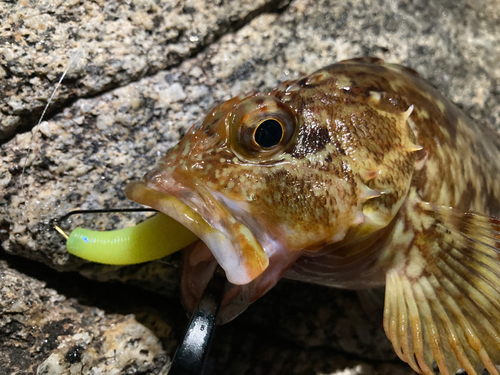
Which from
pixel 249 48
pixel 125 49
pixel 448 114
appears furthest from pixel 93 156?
pixel 448 114

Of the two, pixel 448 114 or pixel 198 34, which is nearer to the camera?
pixel 448 114

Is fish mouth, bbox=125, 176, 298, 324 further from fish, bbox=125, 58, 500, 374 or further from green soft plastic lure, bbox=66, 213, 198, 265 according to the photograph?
green soft plastic lure, bbox=66, 213, 198, 265

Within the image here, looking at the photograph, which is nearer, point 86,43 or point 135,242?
point 135,242

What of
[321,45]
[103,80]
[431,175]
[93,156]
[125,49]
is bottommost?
[93,156]

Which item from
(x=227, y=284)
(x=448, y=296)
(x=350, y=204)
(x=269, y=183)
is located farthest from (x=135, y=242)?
(x=448, y=296)

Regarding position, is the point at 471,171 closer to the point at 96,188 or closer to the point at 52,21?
the point at 96,188

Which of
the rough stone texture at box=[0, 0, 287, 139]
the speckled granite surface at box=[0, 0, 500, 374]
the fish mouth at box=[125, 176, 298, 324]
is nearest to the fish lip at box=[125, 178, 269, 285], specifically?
the fish mouth at box=[125, 176, 298, 324]

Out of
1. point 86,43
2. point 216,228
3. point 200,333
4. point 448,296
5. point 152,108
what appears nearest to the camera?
point 216,228

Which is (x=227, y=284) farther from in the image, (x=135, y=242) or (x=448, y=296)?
(x=448, y=296)
